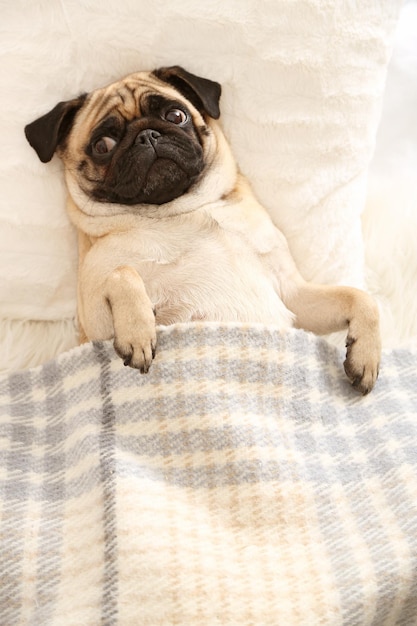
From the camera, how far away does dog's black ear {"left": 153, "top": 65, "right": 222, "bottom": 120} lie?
268cm

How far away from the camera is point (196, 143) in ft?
8.48

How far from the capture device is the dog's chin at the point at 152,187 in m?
2.50

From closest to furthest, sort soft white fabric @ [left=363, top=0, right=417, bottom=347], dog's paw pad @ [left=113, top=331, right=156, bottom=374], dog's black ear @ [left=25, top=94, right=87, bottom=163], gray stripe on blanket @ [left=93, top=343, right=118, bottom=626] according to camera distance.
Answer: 1. gray stripe on blanket @ [left=93, top=343, right=118, bottom=626]
2. dog's paw pad @ [left=113, top=331, right=156, bottom=374]
3. dog's black ear @ [left=25, top=94, right=87, bottom=163]
4. soft white fabric @ [left=363, top=0, right=417, bottom=347]

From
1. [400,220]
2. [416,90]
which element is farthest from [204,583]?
[416,90]

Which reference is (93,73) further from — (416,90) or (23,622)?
(23,622)

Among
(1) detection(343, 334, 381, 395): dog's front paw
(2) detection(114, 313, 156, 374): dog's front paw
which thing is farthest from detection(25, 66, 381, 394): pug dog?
(2) detection(114, 313, 156, 374): dog's front paw

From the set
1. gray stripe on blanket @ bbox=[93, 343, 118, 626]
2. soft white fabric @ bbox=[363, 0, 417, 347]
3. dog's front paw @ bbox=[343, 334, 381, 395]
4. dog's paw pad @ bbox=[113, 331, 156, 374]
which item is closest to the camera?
gray stripe on blanket @ bbox=[93, 343, 118, 626]

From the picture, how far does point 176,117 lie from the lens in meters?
2.62

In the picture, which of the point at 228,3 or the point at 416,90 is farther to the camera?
the point at 416,90

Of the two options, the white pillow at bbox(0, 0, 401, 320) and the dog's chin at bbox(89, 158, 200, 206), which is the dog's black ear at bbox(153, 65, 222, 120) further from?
the dog's chin at bbox(89, 158, 200, 206)

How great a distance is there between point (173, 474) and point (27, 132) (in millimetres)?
1368

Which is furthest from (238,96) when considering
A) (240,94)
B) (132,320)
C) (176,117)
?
(132,320)

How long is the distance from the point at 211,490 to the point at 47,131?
142 centimetres

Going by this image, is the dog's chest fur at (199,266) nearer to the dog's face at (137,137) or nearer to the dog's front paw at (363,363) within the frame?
the dog's face at (137,137)
